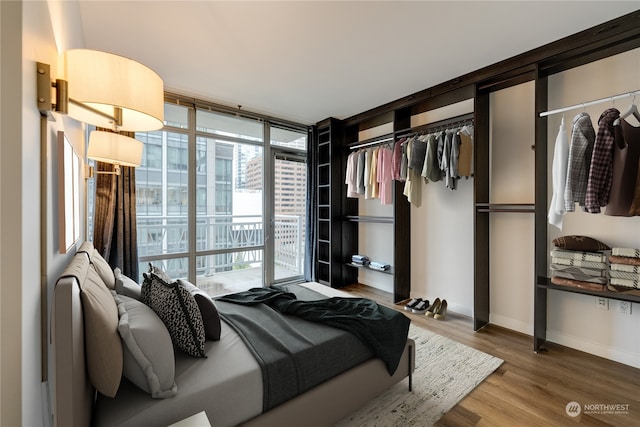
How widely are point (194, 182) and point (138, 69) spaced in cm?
255

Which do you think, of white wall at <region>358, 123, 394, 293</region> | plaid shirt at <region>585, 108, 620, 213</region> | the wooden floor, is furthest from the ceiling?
the wooden floor

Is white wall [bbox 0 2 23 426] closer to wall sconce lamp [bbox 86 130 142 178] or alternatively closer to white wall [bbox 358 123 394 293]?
wall sconce lamp [bbox 86 130 142 178]

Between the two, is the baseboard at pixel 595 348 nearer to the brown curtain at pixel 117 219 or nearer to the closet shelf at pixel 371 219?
the closet shelf at pixel 371 219

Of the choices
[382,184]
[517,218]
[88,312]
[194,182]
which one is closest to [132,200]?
[194,182]

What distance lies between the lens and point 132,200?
9.58ft

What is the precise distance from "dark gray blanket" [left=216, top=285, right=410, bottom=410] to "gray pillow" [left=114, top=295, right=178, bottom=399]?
0.41 metres

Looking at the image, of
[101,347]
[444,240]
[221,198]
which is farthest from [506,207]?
[221,198]

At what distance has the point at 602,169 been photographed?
1.94 m

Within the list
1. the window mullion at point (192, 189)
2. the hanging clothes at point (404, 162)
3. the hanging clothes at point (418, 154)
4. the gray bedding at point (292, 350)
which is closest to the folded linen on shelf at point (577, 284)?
the hanging clothes at point (418, 154)

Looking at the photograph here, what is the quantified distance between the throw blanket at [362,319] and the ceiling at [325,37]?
203 cm

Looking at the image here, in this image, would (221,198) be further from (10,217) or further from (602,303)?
(602,303)

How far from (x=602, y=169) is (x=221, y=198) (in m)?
3.76

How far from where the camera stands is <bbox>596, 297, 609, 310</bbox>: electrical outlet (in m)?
2.26

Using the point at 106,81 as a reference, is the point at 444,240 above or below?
below
